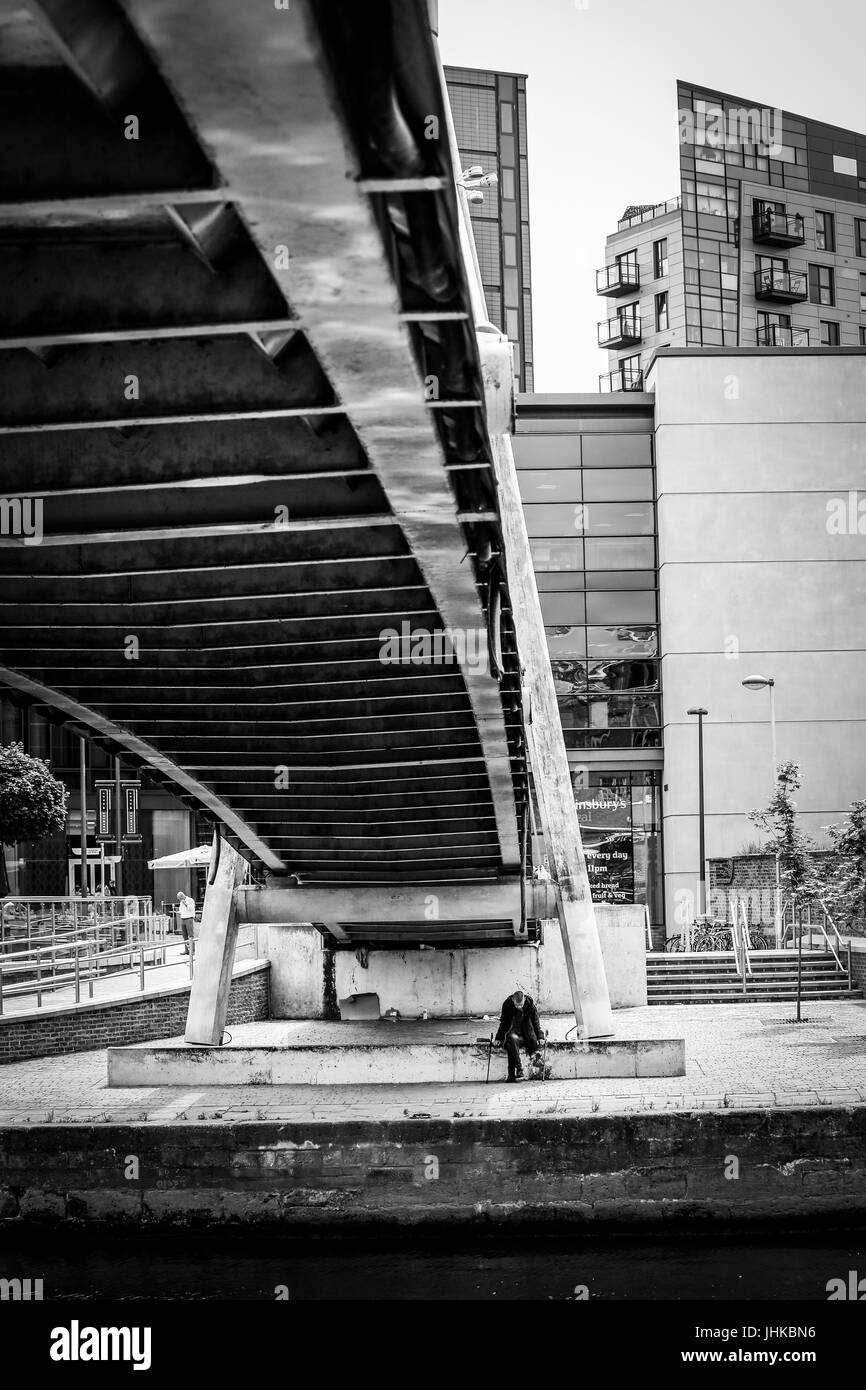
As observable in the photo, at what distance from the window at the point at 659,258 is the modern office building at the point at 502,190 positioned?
6.56m

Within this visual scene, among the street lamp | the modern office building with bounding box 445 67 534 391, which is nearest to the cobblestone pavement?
the street lamp

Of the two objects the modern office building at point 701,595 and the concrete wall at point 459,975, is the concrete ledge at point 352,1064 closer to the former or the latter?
the concrete wall at point 459,975

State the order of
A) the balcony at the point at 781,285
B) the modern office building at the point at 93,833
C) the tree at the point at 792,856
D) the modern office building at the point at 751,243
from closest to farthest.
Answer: the tree at the point at 792,856, the modern office building at the point at 93,833, the modern office building at the point at 751,243, the balcony at the point at 781,285

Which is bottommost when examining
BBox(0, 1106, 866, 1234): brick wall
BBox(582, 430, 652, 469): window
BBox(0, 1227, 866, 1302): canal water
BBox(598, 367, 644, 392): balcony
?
BBox(0, 1227, 866, 1302): canal water

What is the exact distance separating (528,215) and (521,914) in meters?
51.3

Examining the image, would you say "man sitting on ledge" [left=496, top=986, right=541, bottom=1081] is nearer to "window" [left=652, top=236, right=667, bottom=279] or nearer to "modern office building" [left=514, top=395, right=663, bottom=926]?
"modern office building" [left=514, top=395, right=663, bottom=926]

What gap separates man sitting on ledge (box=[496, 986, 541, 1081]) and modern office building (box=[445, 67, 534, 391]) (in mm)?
46050

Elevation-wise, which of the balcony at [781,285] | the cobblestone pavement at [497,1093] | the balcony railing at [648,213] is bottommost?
the cobblestone pavement at [497,1093]

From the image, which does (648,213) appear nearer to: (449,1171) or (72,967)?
(72,967)

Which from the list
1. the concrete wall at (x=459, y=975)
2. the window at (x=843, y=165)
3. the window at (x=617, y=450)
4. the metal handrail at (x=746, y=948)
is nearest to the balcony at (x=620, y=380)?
the window at (x=843, y=165)

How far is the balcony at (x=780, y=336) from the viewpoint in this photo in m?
57.5

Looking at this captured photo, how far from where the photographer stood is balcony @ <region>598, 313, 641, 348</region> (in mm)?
59969
